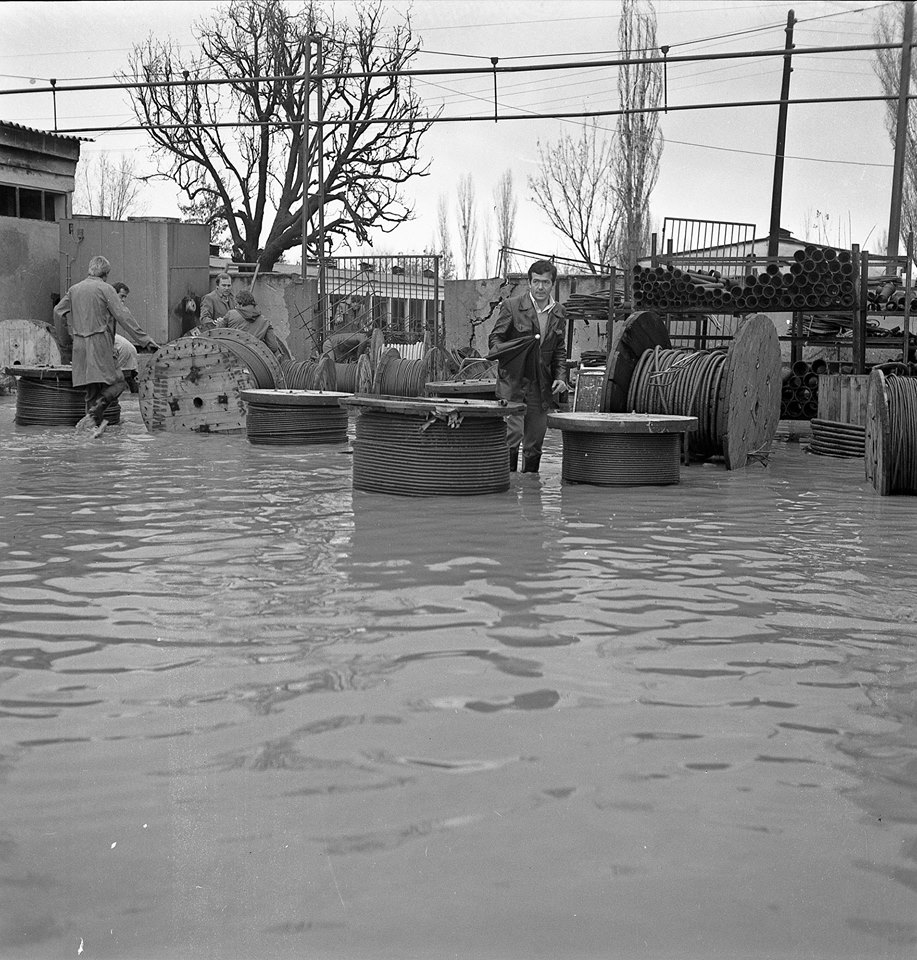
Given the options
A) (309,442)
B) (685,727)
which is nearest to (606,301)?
(309,442)

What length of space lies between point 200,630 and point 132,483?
513cm

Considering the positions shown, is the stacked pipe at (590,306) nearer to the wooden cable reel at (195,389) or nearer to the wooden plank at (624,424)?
the wooden cable reel at (195,389)

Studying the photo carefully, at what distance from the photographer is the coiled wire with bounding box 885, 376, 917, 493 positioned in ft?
32.2

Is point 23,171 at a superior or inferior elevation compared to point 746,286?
Result: superior

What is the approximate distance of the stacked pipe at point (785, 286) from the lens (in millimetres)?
14469

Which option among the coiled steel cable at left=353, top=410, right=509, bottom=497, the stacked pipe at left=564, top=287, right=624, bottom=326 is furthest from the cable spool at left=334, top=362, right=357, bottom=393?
the coiled steel cable at left=353, top=410, right=509, bottom=497

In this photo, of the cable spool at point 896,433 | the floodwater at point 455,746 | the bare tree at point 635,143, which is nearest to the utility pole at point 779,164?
the bare tree at point 635,143

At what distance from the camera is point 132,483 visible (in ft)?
33.4

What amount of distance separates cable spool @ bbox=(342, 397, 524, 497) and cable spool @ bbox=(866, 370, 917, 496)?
284 centimetres

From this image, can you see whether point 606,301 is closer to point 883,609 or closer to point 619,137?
point 883,609

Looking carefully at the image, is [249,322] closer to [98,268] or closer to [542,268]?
[98,268]

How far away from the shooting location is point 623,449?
34.0ft

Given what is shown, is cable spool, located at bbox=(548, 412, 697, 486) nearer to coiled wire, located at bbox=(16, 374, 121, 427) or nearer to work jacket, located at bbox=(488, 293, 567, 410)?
work jacket, located at bbox=(488, 293, 567, 410)

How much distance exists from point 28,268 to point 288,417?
15.0 meters
